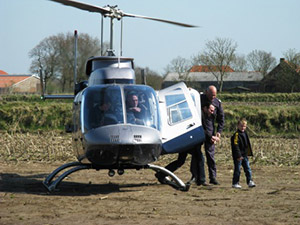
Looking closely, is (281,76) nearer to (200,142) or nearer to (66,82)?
(66,82)

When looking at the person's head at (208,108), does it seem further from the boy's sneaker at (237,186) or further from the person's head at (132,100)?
the person's head at (132,100)

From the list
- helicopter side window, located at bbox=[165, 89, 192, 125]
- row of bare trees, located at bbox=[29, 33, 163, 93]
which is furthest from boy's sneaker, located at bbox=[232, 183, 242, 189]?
row of bare trees, located at bbox=[29, 33, 163, 93]

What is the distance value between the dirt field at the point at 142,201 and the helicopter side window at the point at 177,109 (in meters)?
1.53

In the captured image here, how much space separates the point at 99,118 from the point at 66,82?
39.0 meters

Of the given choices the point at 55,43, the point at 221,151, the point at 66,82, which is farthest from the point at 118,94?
the point at 66,82

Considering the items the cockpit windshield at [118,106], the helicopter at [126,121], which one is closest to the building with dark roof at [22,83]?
the helicopter at [126,121]

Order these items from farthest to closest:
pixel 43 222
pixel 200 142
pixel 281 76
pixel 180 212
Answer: pixel 281 76, pixel 200 142, pixel 180 212, pixel 43 222

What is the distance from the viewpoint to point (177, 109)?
458 inches

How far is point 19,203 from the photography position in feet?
31.8

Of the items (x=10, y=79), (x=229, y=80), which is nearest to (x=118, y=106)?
(x=10, y=79)

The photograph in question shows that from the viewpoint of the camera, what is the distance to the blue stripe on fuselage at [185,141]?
11.4 metres

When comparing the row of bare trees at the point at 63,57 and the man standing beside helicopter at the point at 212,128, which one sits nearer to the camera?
the man standing beside helicopter at the point at 212,128

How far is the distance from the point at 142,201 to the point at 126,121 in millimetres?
1529

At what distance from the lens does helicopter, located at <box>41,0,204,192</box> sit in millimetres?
9867
